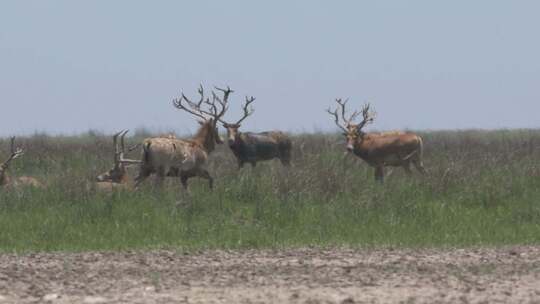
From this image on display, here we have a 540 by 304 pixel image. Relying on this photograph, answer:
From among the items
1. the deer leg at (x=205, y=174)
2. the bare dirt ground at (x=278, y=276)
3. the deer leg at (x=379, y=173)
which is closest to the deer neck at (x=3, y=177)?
the deer leg at (x=205, y=174)

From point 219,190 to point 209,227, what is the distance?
2.80 metres

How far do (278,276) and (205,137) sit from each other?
1233 cm

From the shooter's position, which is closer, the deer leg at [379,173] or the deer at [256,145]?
the deer leg at [379,173]

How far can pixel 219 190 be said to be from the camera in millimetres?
17750

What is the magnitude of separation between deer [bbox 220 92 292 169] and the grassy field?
713 cm

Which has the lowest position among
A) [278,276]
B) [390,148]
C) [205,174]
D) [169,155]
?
[278,276]

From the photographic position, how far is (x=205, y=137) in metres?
22.8

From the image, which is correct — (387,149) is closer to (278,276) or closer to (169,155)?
(169,155)

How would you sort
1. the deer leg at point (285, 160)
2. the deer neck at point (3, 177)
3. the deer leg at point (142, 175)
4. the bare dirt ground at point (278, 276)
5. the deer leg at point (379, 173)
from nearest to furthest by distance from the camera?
the bare dirt ground at point (278, 276), the deer leg at point (142, 175), the deer neck at point (3, 177), the deer leg at point (379, 173), the deer leg at point (285, 160)

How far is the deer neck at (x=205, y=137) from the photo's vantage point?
22675 mm

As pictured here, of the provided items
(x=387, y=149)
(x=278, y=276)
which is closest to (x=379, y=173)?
(x=387, y=149)

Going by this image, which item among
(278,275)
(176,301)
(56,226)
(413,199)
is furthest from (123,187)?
(176,301)

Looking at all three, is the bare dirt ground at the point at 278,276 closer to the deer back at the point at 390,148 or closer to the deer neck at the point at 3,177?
the deer neck at the point at 3,177

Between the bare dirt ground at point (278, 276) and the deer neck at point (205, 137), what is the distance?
10.0 meters
